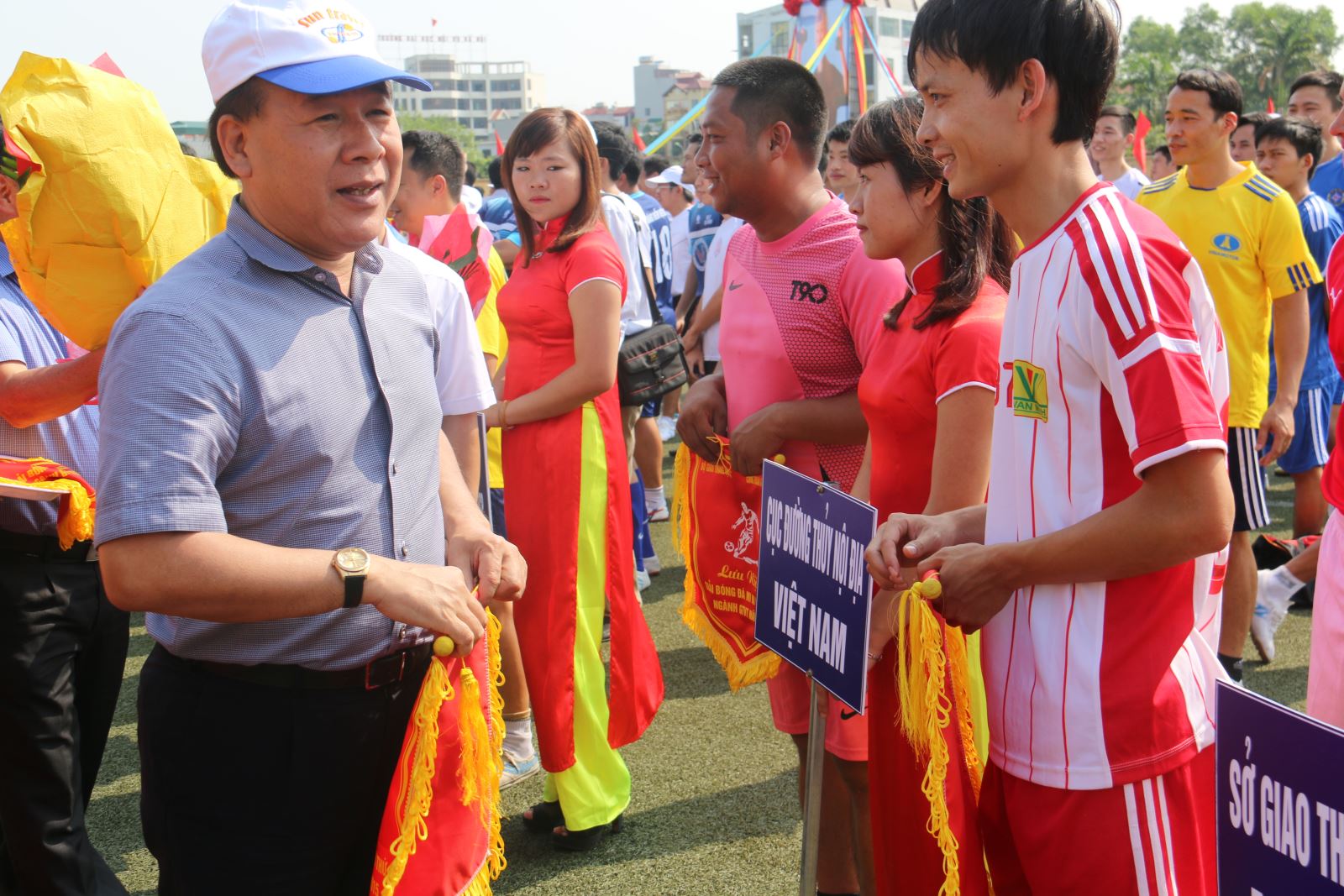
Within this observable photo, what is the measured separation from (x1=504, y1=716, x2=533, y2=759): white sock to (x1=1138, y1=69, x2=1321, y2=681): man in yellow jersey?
2.72m

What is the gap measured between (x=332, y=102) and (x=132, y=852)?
9.28 ft

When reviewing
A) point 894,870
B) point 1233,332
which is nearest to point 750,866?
point 894,870

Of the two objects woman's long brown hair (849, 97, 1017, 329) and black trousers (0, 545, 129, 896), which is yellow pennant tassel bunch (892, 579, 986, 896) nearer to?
woman's long brown hair (849, 97, 1017, 329)

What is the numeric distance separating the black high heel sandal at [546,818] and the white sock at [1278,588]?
3.06 m

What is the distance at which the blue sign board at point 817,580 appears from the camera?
2.02 metres

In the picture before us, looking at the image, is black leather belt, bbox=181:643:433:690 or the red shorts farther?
black leather belt, bbox=181:643:433:690

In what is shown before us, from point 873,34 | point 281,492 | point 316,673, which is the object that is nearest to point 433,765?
point 316,673

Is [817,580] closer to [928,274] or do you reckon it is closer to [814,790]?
[814,790]

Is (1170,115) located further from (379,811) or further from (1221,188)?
(379,811)

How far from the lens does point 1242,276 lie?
4.85 metres

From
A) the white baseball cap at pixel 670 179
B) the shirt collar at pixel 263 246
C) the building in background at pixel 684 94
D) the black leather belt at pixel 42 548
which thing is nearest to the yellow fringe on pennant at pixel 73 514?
the black leather belt at pixel 42 548

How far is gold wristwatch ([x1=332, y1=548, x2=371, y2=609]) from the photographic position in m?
1.66

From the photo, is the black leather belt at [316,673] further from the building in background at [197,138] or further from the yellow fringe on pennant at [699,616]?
the yellow fringe on pennant at [699,616]

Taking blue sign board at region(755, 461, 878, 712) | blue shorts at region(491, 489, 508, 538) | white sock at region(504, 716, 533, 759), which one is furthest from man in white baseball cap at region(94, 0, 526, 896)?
blue shorts at region(491, 489, 508, 538)
